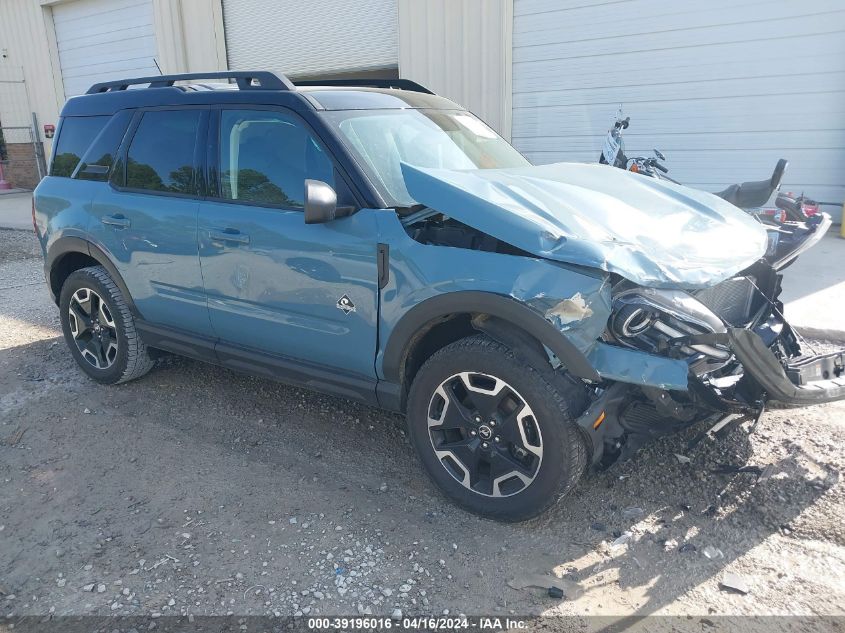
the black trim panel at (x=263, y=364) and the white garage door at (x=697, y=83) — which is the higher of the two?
the white garage door at (x=697, y=83)

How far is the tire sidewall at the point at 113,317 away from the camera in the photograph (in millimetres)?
4555

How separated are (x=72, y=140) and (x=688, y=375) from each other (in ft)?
13.8

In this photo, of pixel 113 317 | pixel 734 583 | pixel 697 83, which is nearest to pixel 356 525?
pixel 734 583

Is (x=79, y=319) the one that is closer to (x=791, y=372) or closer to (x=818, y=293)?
(x=791, y=372)

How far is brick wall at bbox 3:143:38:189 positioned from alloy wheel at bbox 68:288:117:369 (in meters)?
15.4

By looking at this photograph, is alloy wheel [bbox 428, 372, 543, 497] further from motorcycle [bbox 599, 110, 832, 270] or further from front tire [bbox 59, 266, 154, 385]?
front tire [bbox 59, 266, 154, 385]

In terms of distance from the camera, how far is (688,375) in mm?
2725

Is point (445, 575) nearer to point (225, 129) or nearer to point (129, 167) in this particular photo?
point (225, 129)

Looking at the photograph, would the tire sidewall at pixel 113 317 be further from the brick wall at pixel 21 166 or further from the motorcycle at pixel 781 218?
the brick wall at pixel 21 166

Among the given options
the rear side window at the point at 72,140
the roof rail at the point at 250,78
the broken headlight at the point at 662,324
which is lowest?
the broken headlight at the point at 662,324

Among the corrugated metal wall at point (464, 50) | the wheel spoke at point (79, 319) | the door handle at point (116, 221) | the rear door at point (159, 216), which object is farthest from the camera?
the corrugated metal wall at point (464, 50)

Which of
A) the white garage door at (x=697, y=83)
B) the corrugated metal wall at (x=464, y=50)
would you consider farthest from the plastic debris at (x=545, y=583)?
the corrugated metal wall at (x=464, y=50)

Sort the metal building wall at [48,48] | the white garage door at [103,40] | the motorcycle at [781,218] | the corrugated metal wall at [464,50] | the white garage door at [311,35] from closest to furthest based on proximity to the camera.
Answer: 1. the motorcycle at [781,218]
2. the corrugated metal wall at [464,50]
3. the white garage door at [311,35]
4. the metal building wall at [48,48]
5. the white garage door at [103,40]

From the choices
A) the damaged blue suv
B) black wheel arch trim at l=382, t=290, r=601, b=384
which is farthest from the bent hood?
black wheel arch trim at l=382, t=290, r=601, b=384
